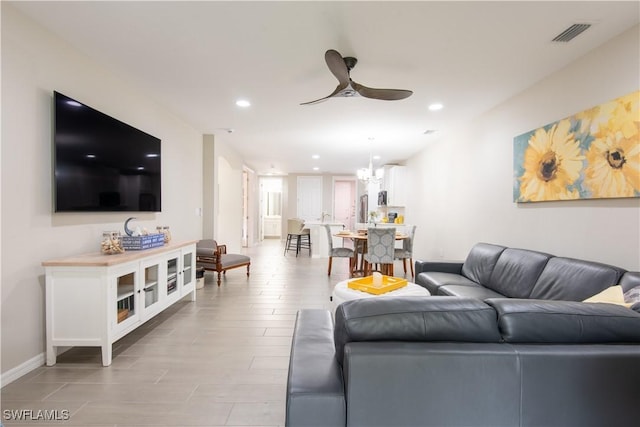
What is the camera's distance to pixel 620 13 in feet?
6.12

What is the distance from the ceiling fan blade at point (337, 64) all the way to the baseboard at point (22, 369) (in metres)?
2.95

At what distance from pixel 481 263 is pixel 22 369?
394cm

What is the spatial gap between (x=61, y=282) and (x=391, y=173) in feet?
21.6

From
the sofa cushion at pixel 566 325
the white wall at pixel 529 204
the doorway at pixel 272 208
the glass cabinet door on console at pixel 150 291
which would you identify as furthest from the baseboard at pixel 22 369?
the doorway at pixel 272 208

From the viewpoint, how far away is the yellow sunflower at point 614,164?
196cm

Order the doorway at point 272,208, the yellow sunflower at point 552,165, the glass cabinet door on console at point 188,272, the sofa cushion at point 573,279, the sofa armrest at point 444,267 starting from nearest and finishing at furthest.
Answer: the sofa cushion at point 573,279
the yellow sunflower at point 552,165
the glass cabinet door on console at point 188,272
the sofa armrest at point 444,267
the doorway at point 272,208

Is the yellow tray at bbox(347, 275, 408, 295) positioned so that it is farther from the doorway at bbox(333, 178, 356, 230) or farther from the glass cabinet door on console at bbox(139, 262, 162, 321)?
the doorway at bbox(333, 178, 356, 230)

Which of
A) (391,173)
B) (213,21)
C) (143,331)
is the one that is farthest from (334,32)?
(391,173)

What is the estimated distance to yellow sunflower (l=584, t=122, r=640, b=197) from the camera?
196cm

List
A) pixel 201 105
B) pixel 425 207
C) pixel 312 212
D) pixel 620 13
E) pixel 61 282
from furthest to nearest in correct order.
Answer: pixel 312 212, pixel 425 207, pixel 201 105, pixel 61 282, pixel 620 13

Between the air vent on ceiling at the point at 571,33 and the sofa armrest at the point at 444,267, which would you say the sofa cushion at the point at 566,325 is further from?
the sofa armrest at the point at 444,267

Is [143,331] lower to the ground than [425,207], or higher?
lower

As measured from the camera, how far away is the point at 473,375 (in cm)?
96

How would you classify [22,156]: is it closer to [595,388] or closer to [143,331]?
[143,331]
